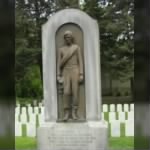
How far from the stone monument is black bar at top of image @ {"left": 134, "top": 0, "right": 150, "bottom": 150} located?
584 centimetres

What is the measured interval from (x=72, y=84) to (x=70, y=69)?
0.24 m

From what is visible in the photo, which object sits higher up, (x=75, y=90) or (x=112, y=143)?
(x=75, y=90)

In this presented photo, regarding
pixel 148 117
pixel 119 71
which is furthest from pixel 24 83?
pixel 148 117

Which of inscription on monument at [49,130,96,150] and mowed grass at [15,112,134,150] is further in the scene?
mowed grass at [15,112,134,150]

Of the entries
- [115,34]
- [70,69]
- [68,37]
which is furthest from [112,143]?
[115,34]

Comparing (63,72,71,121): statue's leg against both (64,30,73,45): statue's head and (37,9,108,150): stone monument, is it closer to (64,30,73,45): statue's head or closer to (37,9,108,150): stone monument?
(37,9,108,150): stone monument

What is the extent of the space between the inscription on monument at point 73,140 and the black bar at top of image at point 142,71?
19.2 feet

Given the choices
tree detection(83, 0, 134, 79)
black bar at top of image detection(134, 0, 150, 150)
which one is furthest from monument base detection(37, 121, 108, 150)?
tree detection(83, 0, 134, 79)

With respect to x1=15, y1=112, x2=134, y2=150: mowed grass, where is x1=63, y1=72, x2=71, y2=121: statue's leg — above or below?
above

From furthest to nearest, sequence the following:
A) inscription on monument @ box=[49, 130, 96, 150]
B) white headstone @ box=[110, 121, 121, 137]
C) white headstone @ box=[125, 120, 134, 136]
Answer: white headstone @ box=[110, 121, 121, 137] < white headstone @ box=[125, 120, 134, 136] < inscription on monument @ box=[49, 130, 96, 150]

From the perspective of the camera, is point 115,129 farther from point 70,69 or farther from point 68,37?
point 68,37

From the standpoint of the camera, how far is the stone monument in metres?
6.57

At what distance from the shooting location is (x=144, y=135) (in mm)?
728

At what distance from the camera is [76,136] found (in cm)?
655
